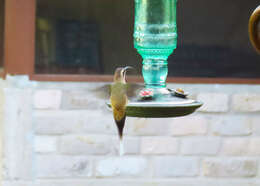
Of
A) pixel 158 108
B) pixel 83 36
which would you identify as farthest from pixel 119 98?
pixel 83 36

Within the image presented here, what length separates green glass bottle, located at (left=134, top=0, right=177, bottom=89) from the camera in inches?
64.2

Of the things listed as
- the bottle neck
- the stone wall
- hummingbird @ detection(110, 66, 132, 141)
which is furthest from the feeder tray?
the stone wall

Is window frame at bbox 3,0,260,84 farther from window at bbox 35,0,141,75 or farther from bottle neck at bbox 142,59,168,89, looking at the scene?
bottle neck at bbox 142,59,168,89

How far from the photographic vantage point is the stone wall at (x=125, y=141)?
9.98 ft

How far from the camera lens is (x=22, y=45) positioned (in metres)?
3.01

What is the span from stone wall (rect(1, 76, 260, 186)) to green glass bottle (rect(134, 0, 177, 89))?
4.33 ft

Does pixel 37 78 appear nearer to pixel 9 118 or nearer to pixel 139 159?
pixel 9 118

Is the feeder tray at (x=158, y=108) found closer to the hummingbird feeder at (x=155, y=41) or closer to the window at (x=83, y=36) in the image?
the hummingbird feeder at (x=155, y=41)

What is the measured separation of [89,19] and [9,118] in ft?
2.74

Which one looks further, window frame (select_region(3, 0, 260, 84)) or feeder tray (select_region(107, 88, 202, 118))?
window frame (select_region(3, 0, 260, 84))

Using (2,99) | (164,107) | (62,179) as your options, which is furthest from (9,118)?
(164,107)

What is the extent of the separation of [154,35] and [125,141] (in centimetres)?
151

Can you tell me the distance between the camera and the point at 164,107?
1.21 m

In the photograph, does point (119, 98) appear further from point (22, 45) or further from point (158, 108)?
point (22, 45)
